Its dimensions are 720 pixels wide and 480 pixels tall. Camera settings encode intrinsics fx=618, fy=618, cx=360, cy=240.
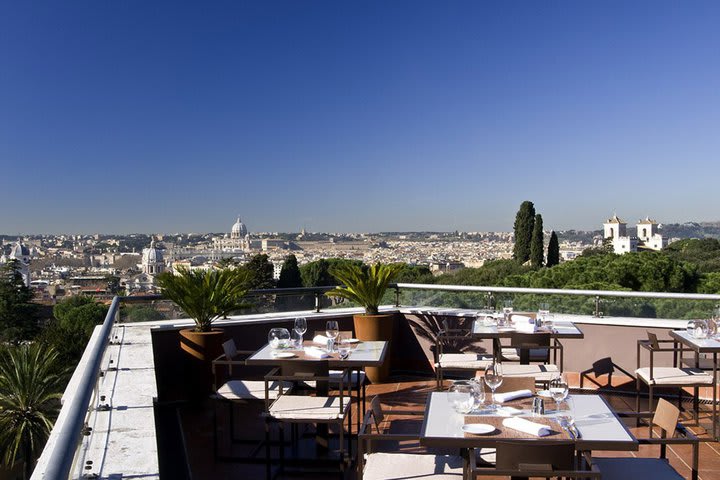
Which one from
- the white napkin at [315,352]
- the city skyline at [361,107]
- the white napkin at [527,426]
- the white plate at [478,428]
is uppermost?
the city skyline at [361,107]

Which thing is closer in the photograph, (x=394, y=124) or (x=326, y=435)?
(x=326, y=435)

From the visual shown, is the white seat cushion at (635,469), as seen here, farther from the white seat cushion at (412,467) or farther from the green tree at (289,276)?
the green tree at (289,276)

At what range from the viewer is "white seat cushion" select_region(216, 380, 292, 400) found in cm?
467

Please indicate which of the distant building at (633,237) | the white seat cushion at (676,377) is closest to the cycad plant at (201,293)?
the white seat cushion at (676,377)

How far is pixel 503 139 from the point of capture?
87.9 ft

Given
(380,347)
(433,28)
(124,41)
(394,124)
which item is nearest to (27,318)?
(124,41)

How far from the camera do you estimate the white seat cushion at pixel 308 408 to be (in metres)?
4.06

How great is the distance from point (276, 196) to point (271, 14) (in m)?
33.8

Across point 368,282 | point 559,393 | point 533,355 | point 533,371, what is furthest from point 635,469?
point 368,282

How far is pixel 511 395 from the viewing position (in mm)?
3361

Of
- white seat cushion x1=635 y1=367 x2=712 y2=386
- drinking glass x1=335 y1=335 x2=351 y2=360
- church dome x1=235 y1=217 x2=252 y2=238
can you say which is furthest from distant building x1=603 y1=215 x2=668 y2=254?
drinking glass x1=335 y1=335 x2=351 y2=360

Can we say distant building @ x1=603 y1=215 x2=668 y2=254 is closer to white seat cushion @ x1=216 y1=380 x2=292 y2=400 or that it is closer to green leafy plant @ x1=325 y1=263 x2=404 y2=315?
green leafy plant @ x1=325 y1=263 x2=404 y2=315

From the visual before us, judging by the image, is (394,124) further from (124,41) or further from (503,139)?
(124,41)

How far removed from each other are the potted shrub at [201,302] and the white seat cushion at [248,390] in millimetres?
993
